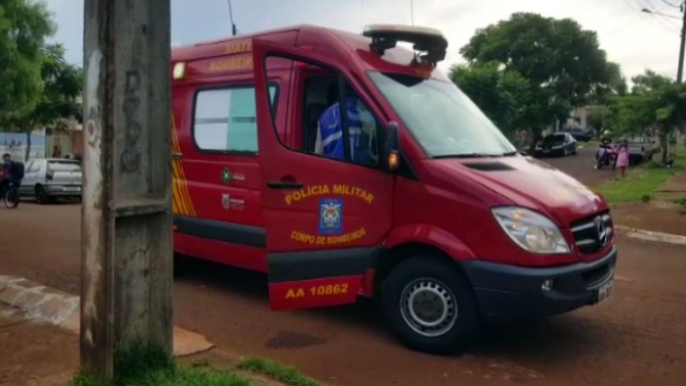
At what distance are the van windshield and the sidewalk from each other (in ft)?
9.78

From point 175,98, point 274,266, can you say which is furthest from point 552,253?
point 175,98

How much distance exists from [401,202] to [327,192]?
61 centimetres

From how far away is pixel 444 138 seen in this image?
594 centimetres

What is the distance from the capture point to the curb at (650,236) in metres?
12.6

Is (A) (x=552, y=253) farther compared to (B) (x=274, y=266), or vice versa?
(B) (x=274, y=266)

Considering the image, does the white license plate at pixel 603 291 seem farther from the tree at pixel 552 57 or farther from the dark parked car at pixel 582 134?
the dark parked car at pixel 582 134

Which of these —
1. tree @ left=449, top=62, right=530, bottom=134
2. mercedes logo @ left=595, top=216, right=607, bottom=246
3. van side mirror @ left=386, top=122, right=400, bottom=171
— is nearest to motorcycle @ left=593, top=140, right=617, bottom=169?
tree @ left=449, top=62, right=530, bottom=134

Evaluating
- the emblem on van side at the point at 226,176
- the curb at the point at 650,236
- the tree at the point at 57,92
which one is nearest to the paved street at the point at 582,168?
the curb at the point at 650,236

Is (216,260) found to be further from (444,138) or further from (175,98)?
(444,138)

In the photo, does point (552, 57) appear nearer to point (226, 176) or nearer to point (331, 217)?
point (226, 176)

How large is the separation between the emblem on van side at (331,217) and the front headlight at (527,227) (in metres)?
1.28

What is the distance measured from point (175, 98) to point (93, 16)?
4303 mm

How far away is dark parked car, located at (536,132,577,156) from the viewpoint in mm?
42938

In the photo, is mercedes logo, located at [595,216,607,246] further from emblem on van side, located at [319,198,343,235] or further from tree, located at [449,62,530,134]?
tree, located at [449,62,530,134]
